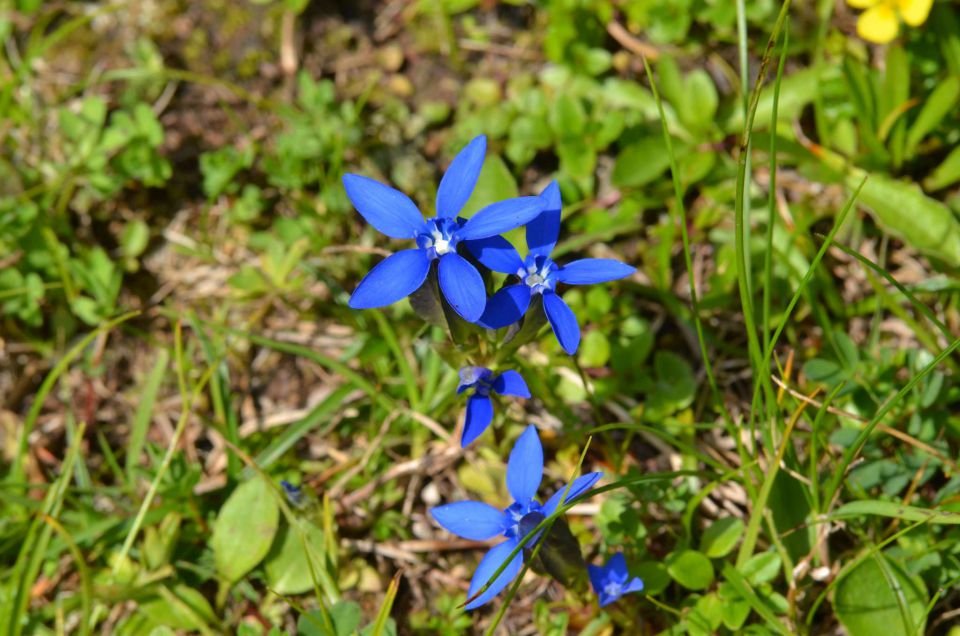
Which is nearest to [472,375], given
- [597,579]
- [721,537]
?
[597,579]

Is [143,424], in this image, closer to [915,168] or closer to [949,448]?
[949,448]

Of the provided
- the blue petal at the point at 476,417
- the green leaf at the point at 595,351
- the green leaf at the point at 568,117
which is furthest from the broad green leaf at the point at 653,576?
the green leaf at the point at 568,117

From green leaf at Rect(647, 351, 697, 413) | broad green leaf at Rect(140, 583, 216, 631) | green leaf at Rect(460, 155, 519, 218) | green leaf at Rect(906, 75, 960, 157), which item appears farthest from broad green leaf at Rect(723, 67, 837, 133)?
broad green leaf at Rect(140, 583, 216, 631)

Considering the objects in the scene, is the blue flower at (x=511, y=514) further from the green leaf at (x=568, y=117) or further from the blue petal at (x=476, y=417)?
the green leaf at (x=568, y=117)

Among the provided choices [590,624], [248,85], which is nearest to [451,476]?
[590,624]

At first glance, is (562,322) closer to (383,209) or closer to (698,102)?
(383,209)

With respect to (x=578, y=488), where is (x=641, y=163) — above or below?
above

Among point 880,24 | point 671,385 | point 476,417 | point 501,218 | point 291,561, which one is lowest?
point 291,561
